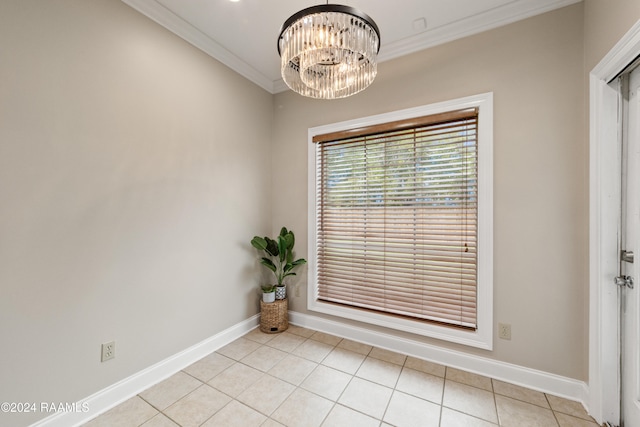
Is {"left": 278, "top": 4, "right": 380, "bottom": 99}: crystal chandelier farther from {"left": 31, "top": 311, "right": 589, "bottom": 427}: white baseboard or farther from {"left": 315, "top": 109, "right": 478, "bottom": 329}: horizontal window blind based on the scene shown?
{"left": 31, "top": 311, "right": 589, "bottom": 427}: white baseboard

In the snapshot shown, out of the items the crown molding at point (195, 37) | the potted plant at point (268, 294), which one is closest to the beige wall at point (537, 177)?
the potted plant at point (268, 294)

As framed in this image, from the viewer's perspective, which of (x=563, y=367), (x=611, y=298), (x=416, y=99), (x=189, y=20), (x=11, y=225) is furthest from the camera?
(x=416, y=99)

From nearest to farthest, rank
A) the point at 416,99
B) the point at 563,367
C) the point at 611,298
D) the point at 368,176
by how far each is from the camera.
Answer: the point at 611,298 < the point at 563,367 < the point at 416,99 < the point at 368,176

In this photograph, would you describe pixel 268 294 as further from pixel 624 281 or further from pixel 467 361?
pixel 624 281

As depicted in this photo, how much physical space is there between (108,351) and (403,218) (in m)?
2.42

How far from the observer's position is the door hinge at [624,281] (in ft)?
4.65

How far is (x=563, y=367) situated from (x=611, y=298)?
626mm

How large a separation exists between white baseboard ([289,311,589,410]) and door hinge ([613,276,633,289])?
0.74 metres

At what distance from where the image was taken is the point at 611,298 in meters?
1.50

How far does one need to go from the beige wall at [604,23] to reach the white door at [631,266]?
0.22 meters

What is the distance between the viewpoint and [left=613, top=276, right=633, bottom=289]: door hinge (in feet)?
4.65

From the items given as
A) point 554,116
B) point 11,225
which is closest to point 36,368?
point 11,225

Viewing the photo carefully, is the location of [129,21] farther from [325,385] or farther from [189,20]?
[325,385]

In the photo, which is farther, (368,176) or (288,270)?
(288,270)
